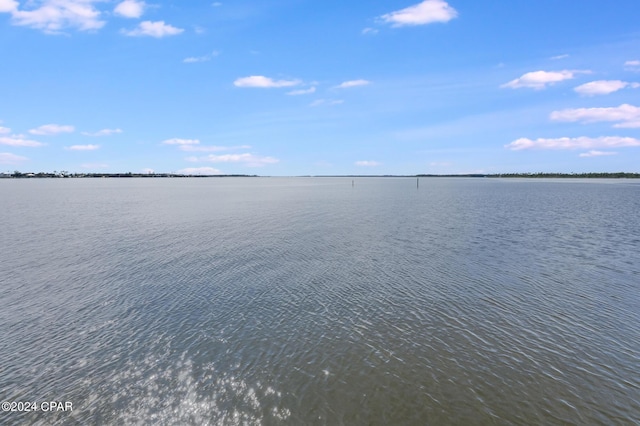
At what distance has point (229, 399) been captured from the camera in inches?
452

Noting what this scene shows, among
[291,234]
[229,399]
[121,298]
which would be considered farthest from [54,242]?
[229,399]

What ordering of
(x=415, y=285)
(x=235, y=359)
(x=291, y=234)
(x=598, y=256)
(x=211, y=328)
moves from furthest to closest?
(x=291, y=234) → (x=598, y=256) → (x=415, y=285) → (x=211, y=328) → (x=235, y=359)

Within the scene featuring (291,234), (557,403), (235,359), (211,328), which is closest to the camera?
(557,403)

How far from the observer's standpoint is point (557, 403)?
11.3m

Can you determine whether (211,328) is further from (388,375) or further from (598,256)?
(598,256)

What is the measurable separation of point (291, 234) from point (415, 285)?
21431 mm

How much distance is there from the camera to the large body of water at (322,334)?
36.8ft

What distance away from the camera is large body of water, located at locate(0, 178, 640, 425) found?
11227 mm

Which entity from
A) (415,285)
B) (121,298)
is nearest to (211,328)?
(121,298)

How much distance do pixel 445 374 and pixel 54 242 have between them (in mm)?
41938

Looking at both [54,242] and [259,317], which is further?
[54,242]

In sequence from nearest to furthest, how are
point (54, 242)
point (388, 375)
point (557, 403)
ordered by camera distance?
1. point (557, 403)
2. point (388, 375)
3. point (54, 242)

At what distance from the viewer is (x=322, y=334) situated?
15.9 m

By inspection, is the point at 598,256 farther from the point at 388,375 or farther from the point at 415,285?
the point at 388,375
